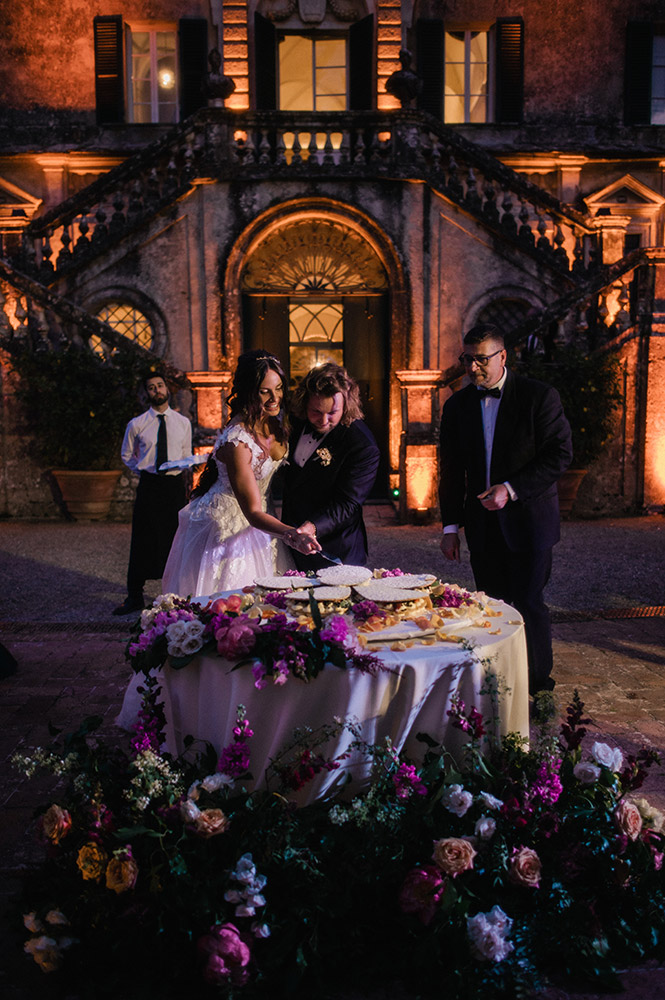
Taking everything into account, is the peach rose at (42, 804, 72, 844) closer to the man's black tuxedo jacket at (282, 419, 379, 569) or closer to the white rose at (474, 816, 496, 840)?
the white rose at (474, 816, 496, 840)

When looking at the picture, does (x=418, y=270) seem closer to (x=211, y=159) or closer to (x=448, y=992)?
(x=211, y=159)

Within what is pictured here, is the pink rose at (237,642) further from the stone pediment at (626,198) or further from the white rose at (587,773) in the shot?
the stone pediment at (626,198)

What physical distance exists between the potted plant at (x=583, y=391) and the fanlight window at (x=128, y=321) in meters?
5.98

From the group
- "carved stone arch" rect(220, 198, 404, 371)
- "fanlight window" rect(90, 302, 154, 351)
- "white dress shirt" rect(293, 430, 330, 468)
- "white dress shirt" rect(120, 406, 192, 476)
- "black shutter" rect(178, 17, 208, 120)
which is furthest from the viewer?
"black shutter" rect(178, 17, 208, 120)

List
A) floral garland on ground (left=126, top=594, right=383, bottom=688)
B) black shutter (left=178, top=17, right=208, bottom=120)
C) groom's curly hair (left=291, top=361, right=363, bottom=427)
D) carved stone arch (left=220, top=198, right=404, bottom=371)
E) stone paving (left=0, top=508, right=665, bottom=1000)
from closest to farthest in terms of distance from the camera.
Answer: floral garland on ground (left=126, top=594, right=383, bottom=688) → stone paving (left=0, top=508, right=665, bottom=1000) → groom's curly hair (left=291, top=361, right=363, bottom=427) → carved stone arch (left=220, top=198, right=404, bottom=371) → black shutter (left=178, top=17, right=208, bottom=120)

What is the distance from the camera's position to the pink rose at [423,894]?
252cm

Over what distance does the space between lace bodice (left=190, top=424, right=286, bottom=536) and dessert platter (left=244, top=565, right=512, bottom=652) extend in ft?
2.94

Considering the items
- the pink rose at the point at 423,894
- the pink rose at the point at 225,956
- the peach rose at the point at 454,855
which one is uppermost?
the peach rose at the point at 454,855

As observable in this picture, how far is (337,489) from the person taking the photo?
4.27 m

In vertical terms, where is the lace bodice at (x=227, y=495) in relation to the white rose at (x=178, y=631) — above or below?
above

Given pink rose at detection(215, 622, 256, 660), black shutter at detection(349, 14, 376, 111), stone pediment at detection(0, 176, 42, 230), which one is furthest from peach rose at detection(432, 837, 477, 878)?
stone pediment at detection(0, 176, 42, 230)

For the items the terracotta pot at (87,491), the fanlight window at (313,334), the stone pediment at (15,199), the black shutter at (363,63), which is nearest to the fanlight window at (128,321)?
the fanlight window at (313,334)

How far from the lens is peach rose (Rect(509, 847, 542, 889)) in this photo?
2561mm

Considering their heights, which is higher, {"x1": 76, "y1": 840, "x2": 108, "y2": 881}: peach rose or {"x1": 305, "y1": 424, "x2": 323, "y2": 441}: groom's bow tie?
{"x1": 305, "y1": 424, "x2": 323, "y2": 441}: groom's bow tie
